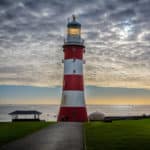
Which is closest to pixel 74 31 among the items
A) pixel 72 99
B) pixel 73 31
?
pixel 73 31

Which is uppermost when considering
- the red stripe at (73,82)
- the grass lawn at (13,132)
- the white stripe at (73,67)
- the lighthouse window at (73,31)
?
the lighthouse window at (73,31)

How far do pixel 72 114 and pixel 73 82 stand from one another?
3.58 meters

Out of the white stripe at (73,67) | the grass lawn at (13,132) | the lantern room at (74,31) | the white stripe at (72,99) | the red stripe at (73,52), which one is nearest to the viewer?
the grass lawn at (13,132)

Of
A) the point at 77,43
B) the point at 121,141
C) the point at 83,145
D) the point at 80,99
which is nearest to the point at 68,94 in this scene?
the point at 80,99

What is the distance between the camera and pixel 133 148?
69.0ft

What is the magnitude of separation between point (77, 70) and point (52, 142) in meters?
22.9

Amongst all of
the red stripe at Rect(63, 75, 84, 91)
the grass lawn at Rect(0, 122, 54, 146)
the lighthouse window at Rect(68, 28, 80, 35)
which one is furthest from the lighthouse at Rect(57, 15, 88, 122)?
the grass lawn at Rect(0, 122, 54, 146)

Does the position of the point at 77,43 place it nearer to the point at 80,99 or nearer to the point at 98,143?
the point at 80,99

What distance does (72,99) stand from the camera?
44.1 metres

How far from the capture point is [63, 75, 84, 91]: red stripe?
4416 centimetres

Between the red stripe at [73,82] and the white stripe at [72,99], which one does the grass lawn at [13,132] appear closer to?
the white stripe at [72,99]

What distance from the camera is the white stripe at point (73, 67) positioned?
44562 mm

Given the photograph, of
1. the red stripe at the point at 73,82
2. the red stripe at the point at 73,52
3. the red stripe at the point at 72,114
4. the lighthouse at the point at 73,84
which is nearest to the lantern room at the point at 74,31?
the lighthouse at the point at 73,84

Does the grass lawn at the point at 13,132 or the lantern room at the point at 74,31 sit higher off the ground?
the lantern room at the point at 74,31
